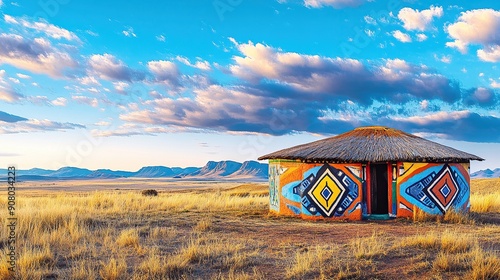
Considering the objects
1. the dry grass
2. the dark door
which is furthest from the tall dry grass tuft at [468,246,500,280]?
the dark door

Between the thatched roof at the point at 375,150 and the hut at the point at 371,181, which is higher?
the thatched roof at the point at 375,150

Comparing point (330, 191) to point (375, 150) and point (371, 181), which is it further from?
point (375, 150)

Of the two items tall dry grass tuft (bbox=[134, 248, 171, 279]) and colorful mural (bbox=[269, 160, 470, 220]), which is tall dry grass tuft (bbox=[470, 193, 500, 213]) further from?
tall dry grass tuft (bbox=[134, 248, 171, 279])

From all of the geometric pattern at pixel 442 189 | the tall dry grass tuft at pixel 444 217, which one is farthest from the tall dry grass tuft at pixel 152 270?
the geometric pattern at pixel 442 189

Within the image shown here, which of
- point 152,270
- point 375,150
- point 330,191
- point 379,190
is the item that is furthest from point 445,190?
point 152,270

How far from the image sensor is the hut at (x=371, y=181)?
14836 mm

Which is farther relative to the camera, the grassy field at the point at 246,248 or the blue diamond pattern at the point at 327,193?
the blue diamond pattern at the point at 327,193

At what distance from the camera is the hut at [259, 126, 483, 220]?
48.7ft

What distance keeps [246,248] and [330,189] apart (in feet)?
20.0

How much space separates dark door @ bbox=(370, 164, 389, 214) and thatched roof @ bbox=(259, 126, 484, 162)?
2.52ft

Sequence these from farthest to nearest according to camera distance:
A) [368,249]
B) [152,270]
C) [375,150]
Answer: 1. [375,150]
2. [368,249]
3. [152,270]

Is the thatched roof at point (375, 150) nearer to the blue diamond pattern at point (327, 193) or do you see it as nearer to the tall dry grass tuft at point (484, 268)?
the blue diamond pattern at point (327, 193)

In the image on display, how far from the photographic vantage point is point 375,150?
15336 mm

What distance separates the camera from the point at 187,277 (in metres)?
7.37
